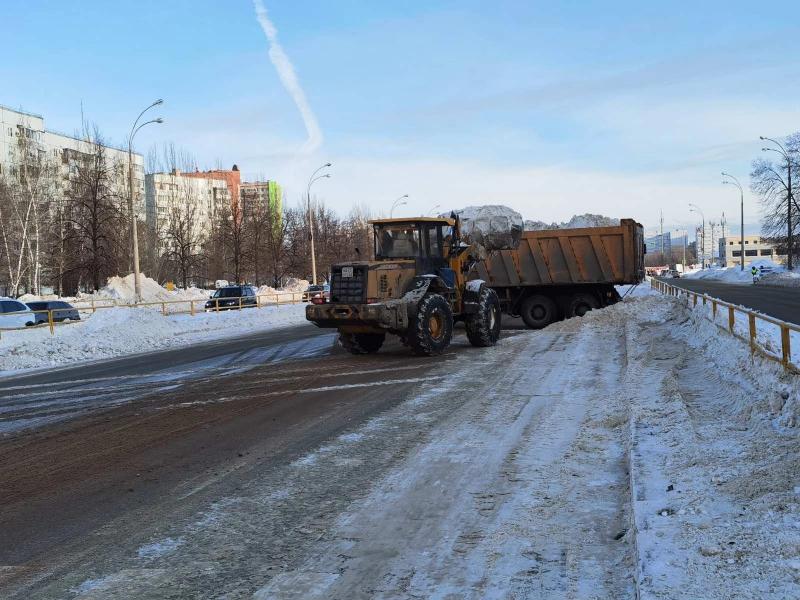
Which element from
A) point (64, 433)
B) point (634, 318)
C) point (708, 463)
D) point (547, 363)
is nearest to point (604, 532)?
point (708, 463)

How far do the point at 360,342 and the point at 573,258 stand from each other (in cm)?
870

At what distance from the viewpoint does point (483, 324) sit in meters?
15.6

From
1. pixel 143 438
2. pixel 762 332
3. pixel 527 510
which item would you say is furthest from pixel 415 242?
pixel 527 510

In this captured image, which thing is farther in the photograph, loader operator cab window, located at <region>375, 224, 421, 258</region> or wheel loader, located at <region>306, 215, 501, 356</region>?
loader operator cab window, located at <region>375, 224, 421, 258</region>

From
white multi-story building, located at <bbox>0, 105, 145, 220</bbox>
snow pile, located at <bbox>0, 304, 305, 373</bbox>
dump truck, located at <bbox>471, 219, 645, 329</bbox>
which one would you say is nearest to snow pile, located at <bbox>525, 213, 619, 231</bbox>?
dump truck, located at <bbox>471, 219, 645, 329</bbox>

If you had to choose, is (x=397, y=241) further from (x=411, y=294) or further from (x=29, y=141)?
(x=29, y=141)

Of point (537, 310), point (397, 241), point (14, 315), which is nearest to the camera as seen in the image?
point (397, 241)

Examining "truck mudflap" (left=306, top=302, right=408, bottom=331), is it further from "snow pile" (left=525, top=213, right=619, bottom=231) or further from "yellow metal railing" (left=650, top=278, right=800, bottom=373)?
"snow pile" (left=525, top=213, right=619, bottom=231)

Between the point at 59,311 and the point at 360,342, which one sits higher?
the point at 59,311

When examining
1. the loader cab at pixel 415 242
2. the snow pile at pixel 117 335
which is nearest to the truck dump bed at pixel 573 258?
the loader cab at pixel 415 242

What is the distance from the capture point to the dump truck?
2111 centimetres

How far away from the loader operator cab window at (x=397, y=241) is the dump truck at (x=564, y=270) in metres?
5.99

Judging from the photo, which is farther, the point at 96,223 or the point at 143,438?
the point at 96,223

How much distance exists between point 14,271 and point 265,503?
56865mm
